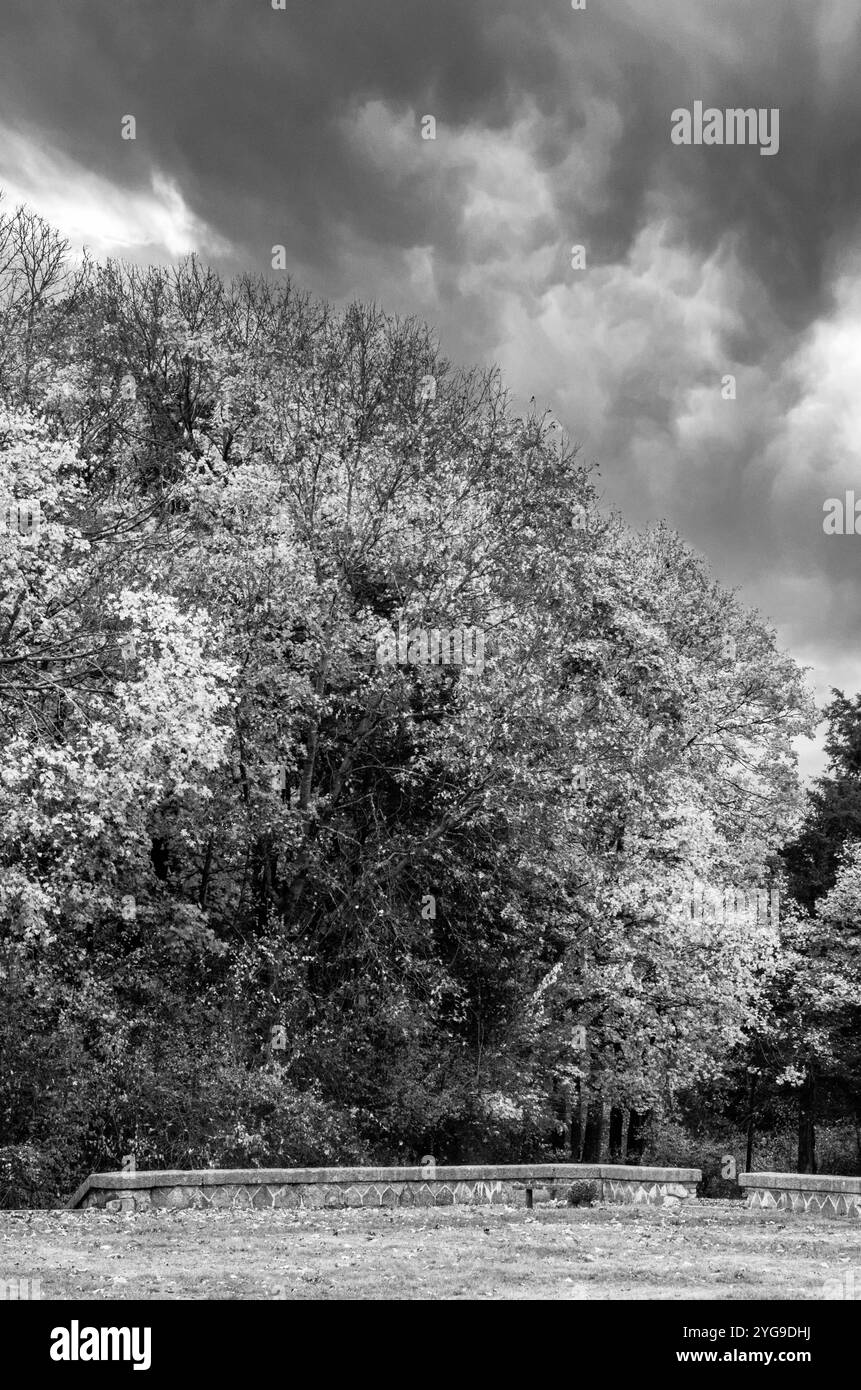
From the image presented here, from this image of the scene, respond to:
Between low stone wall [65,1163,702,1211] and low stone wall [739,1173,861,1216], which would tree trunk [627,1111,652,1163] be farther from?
low stone wall [739,1173,861,1216]

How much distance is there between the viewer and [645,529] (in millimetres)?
36156

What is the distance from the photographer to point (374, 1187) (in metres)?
16.8

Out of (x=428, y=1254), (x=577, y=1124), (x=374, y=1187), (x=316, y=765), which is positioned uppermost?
(x=316, y=765)

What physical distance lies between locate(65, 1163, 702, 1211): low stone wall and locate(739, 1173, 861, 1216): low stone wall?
1884mm

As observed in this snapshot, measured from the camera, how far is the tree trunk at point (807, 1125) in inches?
1476

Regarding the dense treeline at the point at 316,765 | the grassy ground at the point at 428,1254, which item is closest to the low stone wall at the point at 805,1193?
the grassy ground at the point at 428,1254

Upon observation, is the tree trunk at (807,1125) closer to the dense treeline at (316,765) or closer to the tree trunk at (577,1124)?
the tree trunk at (577,1124)

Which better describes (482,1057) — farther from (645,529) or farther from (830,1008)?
(645,529)

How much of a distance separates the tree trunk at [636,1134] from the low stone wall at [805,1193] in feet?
48.6

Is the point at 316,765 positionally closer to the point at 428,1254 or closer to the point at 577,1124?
the point at 577,1124

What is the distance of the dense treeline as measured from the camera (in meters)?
17.5

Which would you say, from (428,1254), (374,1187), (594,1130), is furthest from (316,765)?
(428,1254)

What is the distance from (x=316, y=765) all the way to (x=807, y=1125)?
879 inches

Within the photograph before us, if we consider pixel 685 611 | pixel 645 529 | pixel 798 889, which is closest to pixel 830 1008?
pixel 798 889
